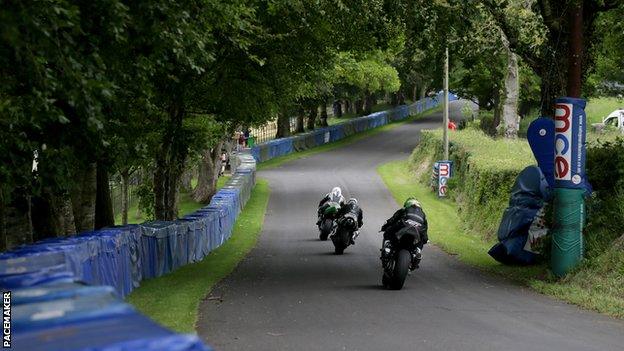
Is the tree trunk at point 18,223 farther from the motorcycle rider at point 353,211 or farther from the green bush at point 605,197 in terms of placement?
the green bush at point 605,197

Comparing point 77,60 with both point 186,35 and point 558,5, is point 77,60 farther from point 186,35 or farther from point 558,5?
point 558,5

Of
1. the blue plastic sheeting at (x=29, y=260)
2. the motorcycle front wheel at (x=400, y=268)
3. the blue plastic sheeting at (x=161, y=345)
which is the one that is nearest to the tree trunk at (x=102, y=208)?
the motorcycle front wheel at (x=400, y=268)

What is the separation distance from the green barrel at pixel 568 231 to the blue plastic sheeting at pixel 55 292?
12944mm

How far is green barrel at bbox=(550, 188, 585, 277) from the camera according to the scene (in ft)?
56.6

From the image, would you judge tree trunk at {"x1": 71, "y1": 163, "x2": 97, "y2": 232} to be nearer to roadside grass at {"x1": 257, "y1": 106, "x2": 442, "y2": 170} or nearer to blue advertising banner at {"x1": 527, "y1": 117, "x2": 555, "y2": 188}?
blue advertising banner at {"x1": 527, "y1": 117, "x2": 555, "y2": 188}

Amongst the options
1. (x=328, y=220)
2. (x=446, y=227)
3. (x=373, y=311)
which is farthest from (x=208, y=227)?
(x=373, y=311)

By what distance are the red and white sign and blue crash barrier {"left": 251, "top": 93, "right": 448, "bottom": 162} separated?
125 feet

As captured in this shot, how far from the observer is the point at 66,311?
4.93m

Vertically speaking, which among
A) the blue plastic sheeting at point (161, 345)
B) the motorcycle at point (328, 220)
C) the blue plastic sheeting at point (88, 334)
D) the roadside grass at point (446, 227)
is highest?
the blue plastic sheeting at point (161, 345)

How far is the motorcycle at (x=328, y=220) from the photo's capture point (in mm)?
25266

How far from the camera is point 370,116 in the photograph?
79938 millimetres

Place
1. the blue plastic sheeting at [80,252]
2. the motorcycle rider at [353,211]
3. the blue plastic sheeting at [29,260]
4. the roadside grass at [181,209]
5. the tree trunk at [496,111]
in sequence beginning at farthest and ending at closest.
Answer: the tree trunk at [496,111]
the roadside grass at [181,209]
the motorcycle rider at [353,211]
the blue plastic sheeting at [80,252]
the blue plastic sheeting at [29,260]

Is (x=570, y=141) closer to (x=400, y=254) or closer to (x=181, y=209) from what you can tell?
(x=400, y=254)

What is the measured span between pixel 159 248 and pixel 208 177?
83.0 feet
